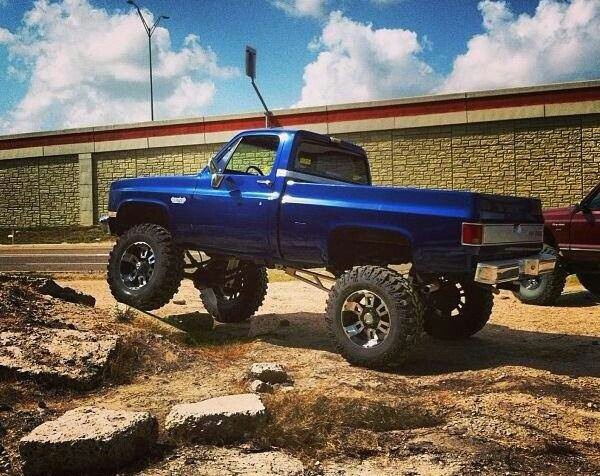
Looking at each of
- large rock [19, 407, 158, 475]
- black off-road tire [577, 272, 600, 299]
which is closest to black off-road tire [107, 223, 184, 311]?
large rock [19, 407, 158, 475]

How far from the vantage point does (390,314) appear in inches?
197

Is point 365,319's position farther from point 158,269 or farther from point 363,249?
point 158,269

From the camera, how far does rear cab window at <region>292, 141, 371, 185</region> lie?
599 centimetres

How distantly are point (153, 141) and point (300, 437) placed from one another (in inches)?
919

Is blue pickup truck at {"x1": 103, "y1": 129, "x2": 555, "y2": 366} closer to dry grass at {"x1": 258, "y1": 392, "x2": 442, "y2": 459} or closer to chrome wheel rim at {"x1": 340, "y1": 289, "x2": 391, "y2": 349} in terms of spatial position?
chrome wheel rim at {"x1": 340, "y1": 289, "x2": 391, "y2": 349}

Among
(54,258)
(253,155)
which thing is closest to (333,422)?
(253,155)

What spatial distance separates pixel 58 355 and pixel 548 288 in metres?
7.16

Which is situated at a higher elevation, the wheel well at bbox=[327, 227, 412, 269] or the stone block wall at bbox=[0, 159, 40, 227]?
the stone block wall at bbox=[0, 159, 40, 227]

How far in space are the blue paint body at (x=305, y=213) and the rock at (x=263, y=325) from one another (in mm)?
1276

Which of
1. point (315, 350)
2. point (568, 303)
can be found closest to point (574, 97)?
point (568, 303)

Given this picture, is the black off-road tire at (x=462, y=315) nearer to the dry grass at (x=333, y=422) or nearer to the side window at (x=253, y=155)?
the side window at (x=253, y=155)

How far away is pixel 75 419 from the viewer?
3430mm

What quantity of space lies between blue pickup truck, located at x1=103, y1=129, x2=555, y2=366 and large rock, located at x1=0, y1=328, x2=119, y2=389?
4.63ft

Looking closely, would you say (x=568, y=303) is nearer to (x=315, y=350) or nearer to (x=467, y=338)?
(x=467, y=338)
